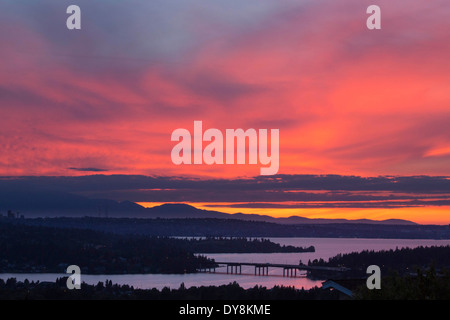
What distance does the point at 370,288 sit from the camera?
88.2 ft

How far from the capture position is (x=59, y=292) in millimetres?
144250
